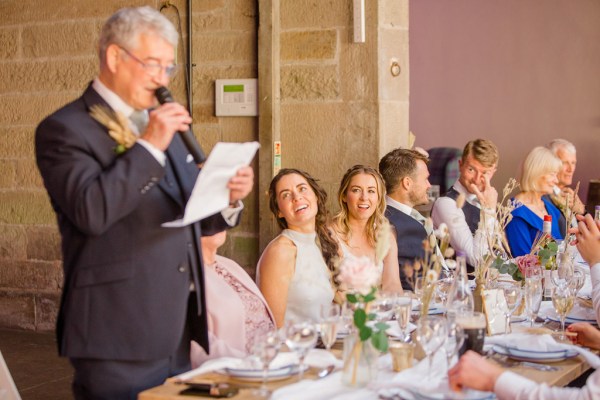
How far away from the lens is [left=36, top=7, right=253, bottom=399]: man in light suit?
7.80ft

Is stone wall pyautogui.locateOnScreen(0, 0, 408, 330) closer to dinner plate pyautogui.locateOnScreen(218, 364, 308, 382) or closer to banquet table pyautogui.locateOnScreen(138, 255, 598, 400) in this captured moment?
banquet table pyautogui.locateOnScreen(138, 255, 598, 400)

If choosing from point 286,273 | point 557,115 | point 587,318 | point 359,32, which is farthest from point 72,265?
point 557,115

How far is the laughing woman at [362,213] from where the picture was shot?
4414mm

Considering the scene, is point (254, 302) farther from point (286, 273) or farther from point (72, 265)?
point (72, 265)

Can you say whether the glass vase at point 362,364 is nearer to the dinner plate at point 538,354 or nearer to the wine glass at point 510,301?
the dinner plate at point 538,354

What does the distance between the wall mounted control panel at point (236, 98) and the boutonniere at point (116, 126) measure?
2824 millimetres

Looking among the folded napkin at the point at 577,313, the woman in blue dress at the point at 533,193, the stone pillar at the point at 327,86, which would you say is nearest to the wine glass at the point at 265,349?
the folded napkin at the point at 577,313

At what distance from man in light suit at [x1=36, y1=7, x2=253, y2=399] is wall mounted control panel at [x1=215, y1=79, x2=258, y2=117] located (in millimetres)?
2758

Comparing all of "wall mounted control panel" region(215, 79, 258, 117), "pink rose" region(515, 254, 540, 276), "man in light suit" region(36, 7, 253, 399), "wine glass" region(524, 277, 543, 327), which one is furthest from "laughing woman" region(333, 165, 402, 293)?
"man in light suit" region(36, 7, 253, 399)

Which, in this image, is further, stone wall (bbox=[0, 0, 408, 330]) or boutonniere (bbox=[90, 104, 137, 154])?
stone wall (bbox=[0, 0, 408, 330])

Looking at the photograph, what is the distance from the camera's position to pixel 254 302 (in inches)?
138

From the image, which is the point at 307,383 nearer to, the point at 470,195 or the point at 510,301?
the point at 510,301

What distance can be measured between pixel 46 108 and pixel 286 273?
9.13 ft

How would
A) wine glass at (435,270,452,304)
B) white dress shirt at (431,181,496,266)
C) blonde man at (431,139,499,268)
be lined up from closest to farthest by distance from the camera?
wine glass at (435,270,452,304), white dress shirt at (431,181,496,266), blonde man at (431,139,499,268)
